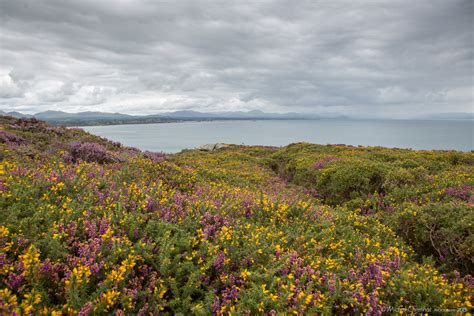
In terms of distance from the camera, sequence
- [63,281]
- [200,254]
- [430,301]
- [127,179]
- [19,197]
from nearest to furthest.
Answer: [63,281] < [430,301] < [200,254] < [19,197] < [127,179]

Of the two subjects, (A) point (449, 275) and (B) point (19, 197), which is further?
(A) point (449, 275)

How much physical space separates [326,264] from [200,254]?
238 centimetres

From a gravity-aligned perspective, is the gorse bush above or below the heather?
above

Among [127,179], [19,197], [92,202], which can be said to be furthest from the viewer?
[127,179]

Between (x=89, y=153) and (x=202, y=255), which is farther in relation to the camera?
(x=89, y=153)

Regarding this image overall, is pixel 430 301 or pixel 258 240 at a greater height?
pixel 258 240

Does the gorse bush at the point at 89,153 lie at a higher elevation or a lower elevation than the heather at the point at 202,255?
higher

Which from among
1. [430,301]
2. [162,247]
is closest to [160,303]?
[162,247]

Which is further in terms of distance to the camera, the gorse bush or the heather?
the gorse bush

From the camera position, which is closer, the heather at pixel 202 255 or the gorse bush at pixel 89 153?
the heather at pixel 202 255

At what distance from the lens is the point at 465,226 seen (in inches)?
279

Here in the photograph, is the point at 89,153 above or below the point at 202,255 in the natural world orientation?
above

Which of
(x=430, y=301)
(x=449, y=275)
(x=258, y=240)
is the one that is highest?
(x=258, y=240)

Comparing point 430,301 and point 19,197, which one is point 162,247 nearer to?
point 19,197
